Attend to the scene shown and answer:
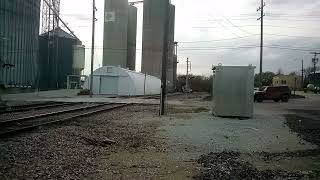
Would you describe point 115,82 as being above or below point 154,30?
below

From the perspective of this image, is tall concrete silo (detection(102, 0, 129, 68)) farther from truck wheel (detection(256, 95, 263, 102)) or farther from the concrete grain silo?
truck wheel (detection(256, 95, 263, 102))

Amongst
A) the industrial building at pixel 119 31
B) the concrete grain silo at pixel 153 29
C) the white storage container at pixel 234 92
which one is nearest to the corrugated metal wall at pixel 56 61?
the industrial building at pixel 119 31

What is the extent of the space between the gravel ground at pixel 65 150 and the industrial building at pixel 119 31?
195 ft

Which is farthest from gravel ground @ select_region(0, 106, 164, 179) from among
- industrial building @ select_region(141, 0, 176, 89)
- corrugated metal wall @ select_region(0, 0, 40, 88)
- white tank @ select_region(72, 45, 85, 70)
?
white tank @ select_region(72, 45, 85, 70)

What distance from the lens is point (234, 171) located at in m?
10.3

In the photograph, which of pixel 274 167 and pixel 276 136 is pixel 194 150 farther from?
pixel 276 136

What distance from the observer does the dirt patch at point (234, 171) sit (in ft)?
32.0

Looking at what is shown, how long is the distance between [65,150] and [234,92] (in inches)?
694

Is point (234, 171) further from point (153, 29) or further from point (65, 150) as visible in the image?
point (153, 29)

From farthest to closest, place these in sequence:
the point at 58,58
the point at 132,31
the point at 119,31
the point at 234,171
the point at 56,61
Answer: the point at 58,58 < the point at 132,31 < the point at 56,61 < the point at 119,31 < the point at 234,171

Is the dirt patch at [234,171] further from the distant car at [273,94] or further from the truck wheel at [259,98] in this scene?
the distant car at [273,94]

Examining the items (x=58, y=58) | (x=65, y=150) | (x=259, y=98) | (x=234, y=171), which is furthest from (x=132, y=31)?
(x=234, y=171)

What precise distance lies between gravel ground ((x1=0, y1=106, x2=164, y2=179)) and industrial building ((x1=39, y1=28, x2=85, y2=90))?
202 feet

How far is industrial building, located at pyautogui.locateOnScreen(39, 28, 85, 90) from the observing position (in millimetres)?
79438
